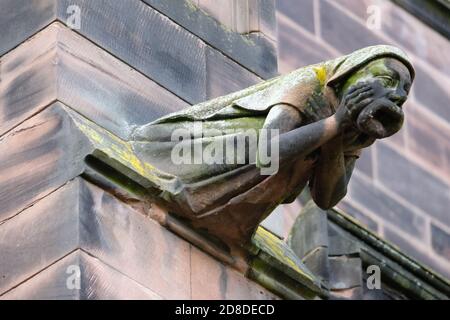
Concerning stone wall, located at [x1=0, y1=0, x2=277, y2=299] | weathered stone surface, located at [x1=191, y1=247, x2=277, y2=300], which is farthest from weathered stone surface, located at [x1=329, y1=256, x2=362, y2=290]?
weathered stone surface, located at [x1=191, y1=247, x2=277, y2=300]

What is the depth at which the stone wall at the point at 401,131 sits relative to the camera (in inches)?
608

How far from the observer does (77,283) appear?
10461 millimetres

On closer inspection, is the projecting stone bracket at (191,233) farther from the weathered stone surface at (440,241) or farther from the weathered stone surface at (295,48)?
the weathered stone surface at (440,241)

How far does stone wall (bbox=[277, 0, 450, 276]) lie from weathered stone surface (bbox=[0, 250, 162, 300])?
163 inches

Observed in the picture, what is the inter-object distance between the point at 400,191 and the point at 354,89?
488 cm

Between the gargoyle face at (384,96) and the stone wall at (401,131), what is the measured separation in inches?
155

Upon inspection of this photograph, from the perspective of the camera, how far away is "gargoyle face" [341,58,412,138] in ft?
35.1

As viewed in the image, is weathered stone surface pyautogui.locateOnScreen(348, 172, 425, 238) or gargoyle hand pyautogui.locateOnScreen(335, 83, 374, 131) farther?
weathered stone surface pyautogui.locateOnScreen(348, 172, 425, 238)

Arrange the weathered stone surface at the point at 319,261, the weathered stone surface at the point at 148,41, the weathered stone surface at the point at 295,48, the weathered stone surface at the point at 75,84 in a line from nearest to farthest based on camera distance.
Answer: the weathered stone surface at the point at 75,84
the weathered stone surface at the point at 148,41
the weathered stone surface at the point at 319,261
the weathered stone surface at the point at 295,48

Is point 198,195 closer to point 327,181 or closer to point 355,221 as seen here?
point 327,181

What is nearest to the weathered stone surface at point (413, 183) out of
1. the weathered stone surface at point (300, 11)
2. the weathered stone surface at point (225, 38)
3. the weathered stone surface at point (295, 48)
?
the weathered stone surface at point (295, 48)

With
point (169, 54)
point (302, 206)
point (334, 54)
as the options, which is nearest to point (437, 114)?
point (334, 54)
